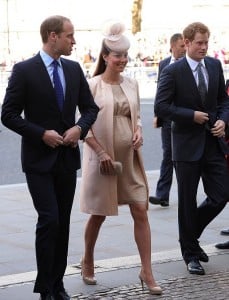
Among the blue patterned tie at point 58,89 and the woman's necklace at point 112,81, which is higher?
the blue patterned tie at point 58,89

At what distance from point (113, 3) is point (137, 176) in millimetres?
51965

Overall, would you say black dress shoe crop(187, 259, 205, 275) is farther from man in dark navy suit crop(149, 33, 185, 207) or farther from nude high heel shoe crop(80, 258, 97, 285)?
man in dark navy suit crop(149, 33, 185, 207)

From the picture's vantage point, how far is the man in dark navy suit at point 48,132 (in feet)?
18.0

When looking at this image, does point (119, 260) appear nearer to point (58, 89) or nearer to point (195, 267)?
point (195, 267)

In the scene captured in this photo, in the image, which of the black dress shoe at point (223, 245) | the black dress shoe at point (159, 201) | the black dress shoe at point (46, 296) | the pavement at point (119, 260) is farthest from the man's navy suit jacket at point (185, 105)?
the black dress shoe at point (159, 201)

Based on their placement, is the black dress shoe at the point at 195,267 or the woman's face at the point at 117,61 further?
the black dress shoe at the point at 195,267

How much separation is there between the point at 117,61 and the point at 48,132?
102cm

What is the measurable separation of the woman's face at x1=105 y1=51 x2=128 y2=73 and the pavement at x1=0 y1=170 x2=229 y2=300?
1.55m

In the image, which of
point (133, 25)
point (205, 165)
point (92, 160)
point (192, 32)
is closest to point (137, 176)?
point (92, 160)

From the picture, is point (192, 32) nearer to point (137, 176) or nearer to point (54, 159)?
point (137, 176)

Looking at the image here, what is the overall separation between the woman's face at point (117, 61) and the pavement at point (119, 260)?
5.10 feet

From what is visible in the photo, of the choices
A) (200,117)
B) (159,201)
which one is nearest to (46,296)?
(200,117)

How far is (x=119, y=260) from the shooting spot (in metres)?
7.02

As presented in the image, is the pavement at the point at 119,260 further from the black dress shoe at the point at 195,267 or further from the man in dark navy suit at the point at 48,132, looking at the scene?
the man in dark navy suit at the point at 48,132
